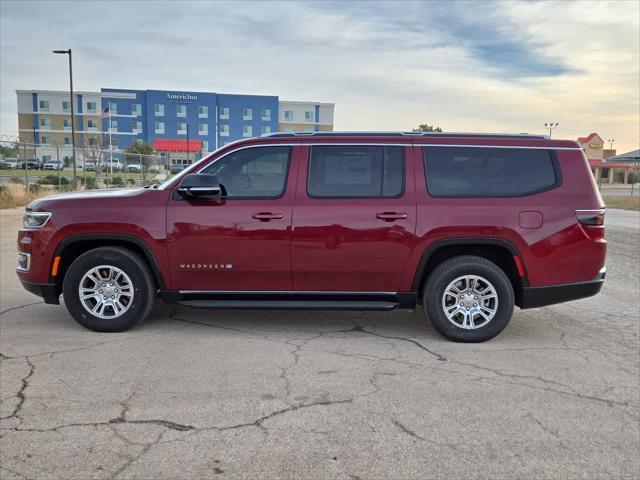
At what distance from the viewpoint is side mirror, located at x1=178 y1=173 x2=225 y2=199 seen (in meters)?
5.07

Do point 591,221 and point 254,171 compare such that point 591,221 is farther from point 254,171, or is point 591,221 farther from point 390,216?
point 254,171

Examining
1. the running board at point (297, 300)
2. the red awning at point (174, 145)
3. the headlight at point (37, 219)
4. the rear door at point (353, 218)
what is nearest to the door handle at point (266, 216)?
the rear door at point (353, 218)

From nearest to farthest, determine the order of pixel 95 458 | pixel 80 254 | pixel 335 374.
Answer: pixel 95 458
pixel 335 374
pixel 80 254

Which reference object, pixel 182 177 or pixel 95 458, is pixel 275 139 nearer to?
pixel 182 177

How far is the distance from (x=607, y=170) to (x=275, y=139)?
96.8 meters

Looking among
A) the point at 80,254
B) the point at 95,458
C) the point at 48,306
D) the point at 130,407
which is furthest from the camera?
the point at 48,306

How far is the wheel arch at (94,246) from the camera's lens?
529 centimetres

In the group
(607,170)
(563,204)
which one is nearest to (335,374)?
(563,204)

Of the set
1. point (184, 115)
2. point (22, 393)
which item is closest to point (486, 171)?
point (22, 393)

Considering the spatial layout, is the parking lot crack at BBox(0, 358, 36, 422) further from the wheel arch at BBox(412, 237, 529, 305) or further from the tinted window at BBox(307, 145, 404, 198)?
the wheel arch at BBox(412, 237, 529, 305)

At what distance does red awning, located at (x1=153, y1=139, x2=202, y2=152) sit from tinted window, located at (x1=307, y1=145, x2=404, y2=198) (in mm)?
78244

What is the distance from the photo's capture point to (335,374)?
4.37 m

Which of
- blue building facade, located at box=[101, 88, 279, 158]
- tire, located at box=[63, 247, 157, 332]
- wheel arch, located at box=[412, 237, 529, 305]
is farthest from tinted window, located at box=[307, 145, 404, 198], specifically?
blue building facade, located at box=[101, 88, 279, 158]

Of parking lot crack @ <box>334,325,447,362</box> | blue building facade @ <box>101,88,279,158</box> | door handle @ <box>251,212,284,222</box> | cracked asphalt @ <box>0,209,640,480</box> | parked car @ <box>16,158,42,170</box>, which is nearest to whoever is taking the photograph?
cracked asphalt @ <box>0,209,640,480</box>
